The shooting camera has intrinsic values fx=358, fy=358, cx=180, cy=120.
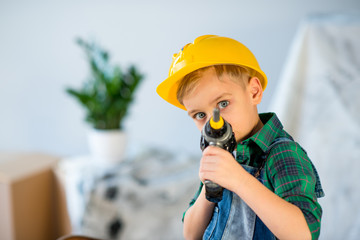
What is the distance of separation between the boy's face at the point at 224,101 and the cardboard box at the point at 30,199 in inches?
44.8

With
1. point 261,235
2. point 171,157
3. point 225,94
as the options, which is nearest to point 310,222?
point 261,235

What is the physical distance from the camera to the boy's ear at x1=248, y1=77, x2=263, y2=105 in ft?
1.95

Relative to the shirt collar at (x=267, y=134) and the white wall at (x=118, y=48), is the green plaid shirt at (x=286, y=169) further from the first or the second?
the white wall at (x=118, y=48)

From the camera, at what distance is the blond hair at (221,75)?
568mm

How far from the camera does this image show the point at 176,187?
1494 mm

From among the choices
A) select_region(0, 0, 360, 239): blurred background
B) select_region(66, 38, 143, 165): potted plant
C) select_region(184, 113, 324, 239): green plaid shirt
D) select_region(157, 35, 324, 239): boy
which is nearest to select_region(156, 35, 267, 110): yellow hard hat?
select_region(157, 35, 324, 239): boy

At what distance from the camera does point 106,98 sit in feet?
5.41

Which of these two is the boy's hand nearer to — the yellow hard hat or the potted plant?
the yellow hard hat

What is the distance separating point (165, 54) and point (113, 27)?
34 cm

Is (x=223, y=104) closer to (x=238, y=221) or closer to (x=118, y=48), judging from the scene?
(x=238, y=221)

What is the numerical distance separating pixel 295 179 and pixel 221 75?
19 centimetres

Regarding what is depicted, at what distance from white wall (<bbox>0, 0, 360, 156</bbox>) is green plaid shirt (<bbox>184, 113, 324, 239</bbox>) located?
995 mm

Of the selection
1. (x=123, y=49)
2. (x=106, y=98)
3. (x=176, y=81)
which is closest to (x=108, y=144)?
(x=106, y=98)

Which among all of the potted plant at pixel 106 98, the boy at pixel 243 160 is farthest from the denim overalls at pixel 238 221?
the potted plant at pixel 106 98
